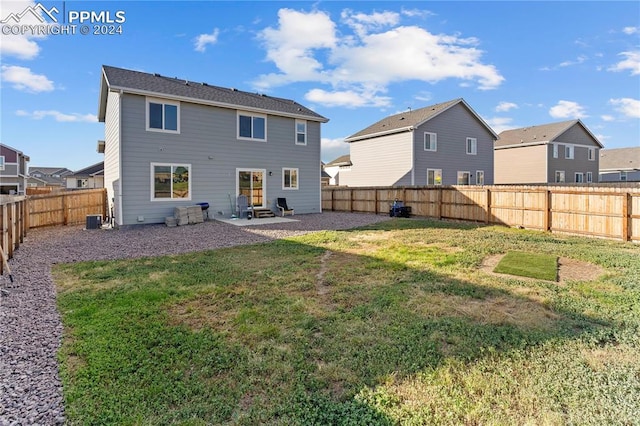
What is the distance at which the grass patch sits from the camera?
238 inches

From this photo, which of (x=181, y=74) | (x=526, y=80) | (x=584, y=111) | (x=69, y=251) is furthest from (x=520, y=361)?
(x=584, y=111)

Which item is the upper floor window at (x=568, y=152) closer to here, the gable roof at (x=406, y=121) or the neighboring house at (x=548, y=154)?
the neighboring house at (x=548, y=154)

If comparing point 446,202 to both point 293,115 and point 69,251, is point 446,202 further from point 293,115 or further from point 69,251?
point 69,251

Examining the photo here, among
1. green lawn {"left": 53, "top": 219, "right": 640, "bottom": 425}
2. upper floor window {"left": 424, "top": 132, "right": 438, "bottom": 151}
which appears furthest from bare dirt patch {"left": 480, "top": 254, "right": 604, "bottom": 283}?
upper floor window {"left": 424, "top": 132, "right": 438, "bottom": 151}

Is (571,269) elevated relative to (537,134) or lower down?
lower down

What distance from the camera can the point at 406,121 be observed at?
22641mm

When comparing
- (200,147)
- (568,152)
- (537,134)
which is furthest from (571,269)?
(568,152)

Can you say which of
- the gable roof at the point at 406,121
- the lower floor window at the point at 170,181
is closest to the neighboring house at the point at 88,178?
the lower floor window at the point at 170,181

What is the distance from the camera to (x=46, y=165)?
76.2 m

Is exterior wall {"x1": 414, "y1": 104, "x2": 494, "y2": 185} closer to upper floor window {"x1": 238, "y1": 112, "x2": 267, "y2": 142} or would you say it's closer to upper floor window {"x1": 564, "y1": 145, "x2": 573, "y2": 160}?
upper floor window {"x1": 564, "y1": 145, "x2": 573, "y2": 160}

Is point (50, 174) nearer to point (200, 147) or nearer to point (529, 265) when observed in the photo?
point (200, 147)

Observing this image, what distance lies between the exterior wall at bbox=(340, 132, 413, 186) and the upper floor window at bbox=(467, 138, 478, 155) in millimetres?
5643

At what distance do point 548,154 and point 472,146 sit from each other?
27.8ft

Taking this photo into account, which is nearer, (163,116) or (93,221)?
(93,221)
